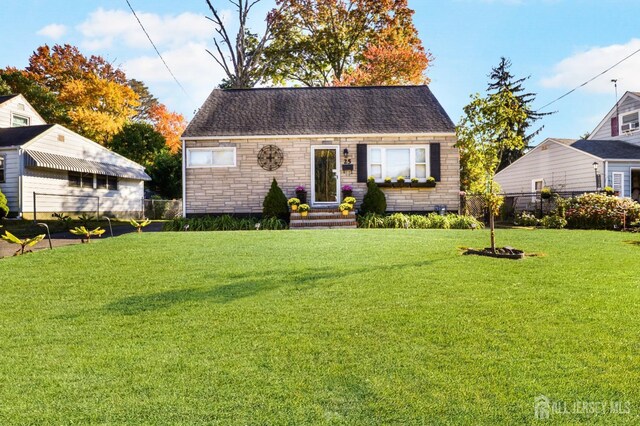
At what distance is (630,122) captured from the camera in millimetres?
21578

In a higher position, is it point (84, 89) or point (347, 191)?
point (84, 89)

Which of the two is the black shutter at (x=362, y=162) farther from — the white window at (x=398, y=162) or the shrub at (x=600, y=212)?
the shrub at (x=600, y=212)

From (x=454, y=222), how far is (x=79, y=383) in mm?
11444

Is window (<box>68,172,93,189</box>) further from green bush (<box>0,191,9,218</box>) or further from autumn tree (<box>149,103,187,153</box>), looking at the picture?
autumn tree (<box>149,103,187,153</box>)

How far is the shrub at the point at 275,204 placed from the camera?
13.5m

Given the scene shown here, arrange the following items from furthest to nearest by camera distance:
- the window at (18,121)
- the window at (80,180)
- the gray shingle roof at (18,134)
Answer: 1. the window at (18,121)
2. the window at (80,180)
3. the gray shingle roof at (18,134)

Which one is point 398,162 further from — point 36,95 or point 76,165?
point 36,95

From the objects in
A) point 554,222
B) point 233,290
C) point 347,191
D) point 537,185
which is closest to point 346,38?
point 537,185

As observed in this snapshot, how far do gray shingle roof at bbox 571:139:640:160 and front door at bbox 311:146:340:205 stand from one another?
512 inches

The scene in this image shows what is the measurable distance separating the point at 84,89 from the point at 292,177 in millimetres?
21619

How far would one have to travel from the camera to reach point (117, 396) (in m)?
2.40

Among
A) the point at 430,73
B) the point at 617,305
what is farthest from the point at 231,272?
the point at 430,73

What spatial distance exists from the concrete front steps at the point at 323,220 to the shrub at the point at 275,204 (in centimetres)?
50

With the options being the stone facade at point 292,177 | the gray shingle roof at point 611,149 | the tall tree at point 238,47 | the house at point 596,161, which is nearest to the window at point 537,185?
the house at point 596,161
